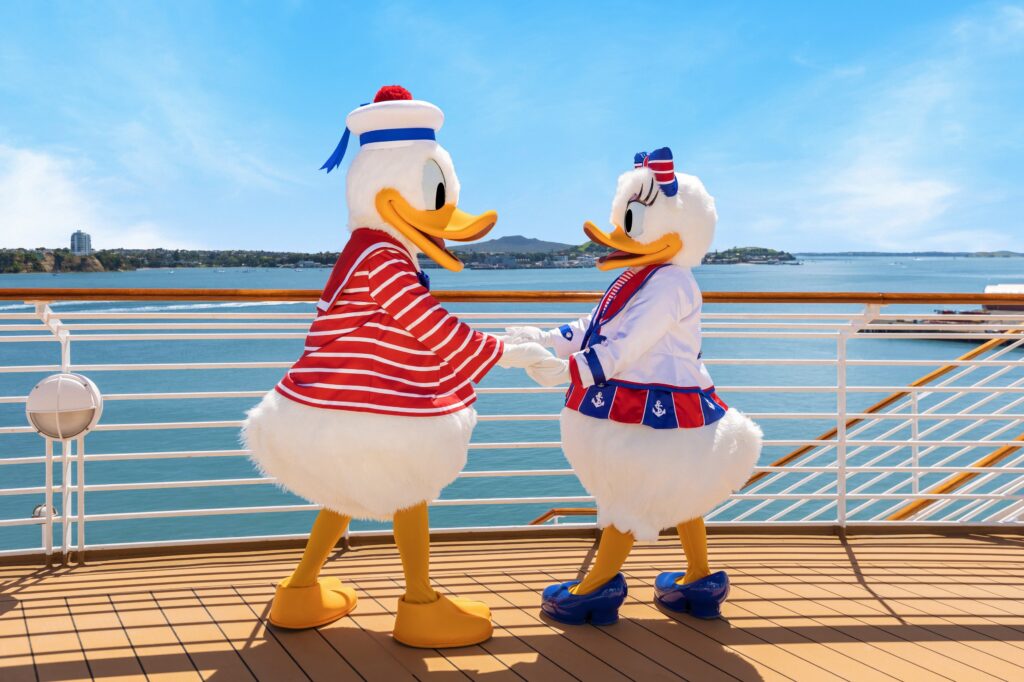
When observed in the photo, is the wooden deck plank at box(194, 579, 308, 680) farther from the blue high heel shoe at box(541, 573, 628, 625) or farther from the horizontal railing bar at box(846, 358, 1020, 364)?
the horizontal railing bar at box(846, 358, 1020, 364)

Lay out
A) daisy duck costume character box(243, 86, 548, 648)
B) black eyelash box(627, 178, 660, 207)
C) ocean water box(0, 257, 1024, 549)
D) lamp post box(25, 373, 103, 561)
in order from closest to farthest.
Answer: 1. daisy duck costume character box(243, 86, 548, 648)
2. black eyelash box(627, 178, 660, 207)
3. lamp post box(25, 373, 103, 561)
4. ocean water box(0, 257, 1024, 549)

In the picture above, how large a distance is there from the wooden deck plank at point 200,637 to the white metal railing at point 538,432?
1.05ft

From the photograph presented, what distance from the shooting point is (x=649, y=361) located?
6.28 feet

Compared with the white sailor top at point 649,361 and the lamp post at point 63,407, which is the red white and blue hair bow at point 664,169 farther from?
the lamp post at point 63,407

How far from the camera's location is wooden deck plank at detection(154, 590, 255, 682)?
1.78 meters

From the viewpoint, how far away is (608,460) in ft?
6.19

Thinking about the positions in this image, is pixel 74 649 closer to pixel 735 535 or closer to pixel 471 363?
pixel 471 363

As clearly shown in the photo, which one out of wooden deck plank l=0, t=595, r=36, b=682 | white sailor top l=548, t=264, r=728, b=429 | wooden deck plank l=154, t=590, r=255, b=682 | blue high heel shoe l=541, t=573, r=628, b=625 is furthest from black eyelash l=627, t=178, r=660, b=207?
wooden deck plank l=0, t=595, r=36, b=682

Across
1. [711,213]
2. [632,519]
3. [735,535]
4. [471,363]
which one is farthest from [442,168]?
[735,535]

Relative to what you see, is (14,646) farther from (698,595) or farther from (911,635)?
(911,635)

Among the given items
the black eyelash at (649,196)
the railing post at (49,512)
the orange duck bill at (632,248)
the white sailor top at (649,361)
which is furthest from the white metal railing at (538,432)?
the black eyelash at (649,196)

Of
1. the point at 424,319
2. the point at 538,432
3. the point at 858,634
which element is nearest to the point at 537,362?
the point at 424,319

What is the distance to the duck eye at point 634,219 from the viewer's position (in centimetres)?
194

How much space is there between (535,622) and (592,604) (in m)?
0.16
